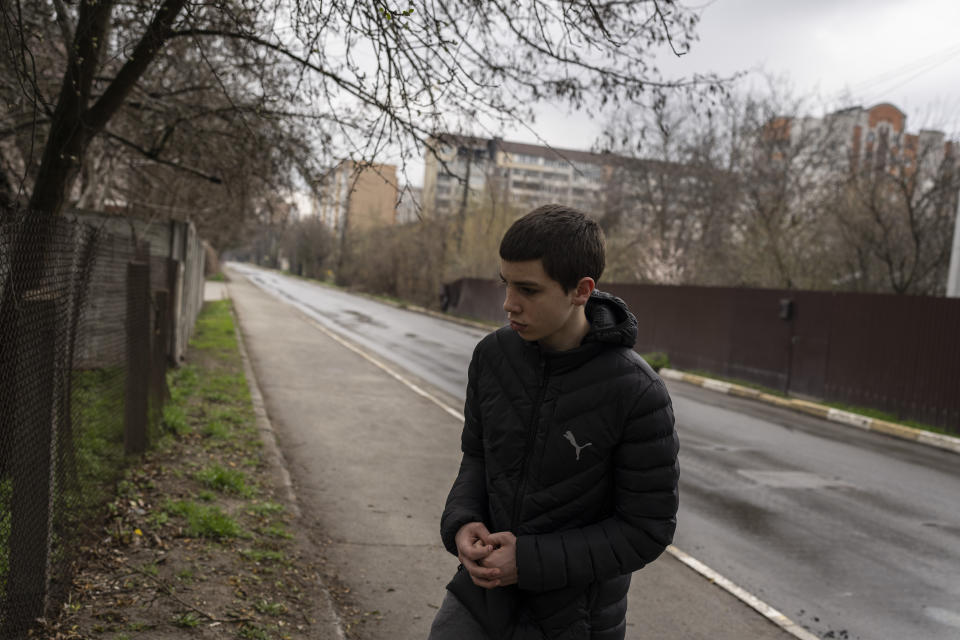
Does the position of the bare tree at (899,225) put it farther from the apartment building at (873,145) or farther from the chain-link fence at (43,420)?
the chain-link fence at (43,420)

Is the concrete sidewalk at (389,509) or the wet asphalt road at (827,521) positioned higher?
the wet asphalt road at (827,521)

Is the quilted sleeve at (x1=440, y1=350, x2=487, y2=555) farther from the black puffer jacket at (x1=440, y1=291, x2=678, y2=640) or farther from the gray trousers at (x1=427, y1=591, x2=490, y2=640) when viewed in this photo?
the gray trousers at (x1=427, y1=591, x2=490, y2=640)

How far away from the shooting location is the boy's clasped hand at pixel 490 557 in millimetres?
2051

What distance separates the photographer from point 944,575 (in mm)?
5699

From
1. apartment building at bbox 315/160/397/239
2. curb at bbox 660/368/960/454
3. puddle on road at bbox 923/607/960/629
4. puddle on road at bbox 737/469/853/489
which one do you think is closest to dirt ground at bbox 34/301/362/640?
apartment building at bbox 315/160/397/239

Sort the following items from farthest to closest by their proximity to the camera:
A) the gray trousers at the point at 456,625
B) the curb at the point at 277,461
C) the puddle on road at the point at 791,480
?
1. the puddle on road at the point at 791,480
2. the curb at the point at 277,461
3. the gray trousers at the point at 456,625

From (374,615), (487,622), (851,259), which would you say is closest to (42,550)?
(374,615)

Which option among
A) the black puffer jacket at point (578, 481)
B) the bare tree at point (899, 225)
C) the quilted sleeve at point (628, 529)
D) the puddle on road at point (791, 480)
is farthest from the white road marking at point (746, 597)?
the bare tree at point (899, 225)

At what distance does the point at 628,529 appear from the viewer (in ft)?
6.78

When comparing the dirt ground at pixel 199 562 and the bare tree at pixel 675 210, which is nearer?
the dirt ground at pixel 199 562

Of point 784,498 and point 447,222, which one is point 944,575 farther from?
point 447,222

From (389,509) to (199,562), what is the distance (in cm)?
216

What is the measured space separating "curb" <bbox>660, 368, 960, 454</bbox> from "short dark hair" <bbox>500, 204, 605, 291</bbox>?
39.1 ft

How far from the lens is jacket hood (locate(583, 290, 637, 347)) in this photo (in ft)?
7.07
